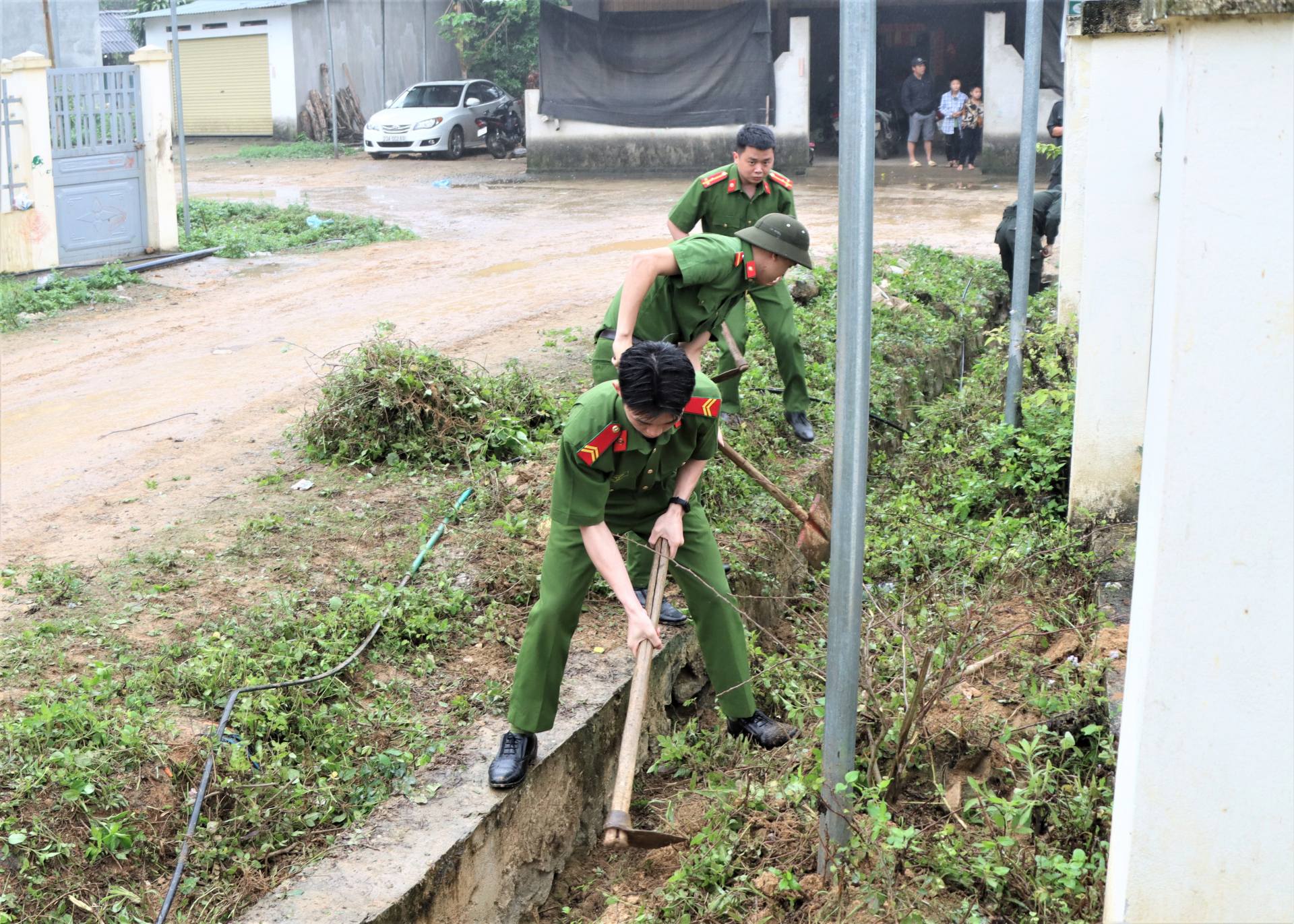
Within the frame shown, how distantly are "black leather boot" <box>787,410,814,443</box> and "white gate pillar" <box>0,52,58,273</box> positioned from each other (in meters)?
7.74

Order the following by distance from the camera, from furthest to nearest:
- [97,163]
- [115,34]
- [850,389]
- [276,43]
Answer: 1. [115,34]
2. [276,43]
3. [97,163]
4. [850,389]

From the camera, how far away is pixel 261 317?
364 inches

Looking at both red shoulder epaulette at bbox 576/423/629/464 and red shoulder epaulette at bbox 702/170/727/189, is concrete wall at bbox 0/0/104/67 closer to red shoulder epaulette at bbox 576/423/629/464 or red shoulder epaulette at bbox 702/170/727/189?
red shoulder epaulette at bbox 702/170/727/189

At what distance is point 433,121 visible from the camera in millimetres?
20781

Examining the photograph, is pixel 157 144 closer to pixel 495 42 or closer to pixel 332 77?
pixel 332 77

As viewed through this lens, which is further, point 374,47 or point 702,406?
point 374,47

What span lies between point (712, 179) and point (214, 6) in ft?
74.6

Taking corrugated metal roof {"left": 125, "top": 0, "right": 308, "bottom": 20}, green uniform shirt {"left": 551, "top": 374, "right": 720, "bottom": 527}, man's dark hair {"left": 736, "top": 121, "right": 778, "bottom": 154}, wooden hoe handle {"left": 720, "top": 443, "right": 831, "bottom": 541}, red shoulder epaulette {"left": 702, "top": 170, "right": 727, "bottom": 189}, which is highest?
corrugated metal roof {"left": 125, "top": 0, "right": 308, "bottom": 20}

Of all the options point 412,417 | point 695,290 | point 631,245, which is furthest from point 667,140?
point 695,290

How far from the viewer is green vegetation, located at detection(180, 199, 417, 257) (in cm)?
1214

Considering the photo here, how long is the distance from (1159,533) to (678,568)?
1.81 m

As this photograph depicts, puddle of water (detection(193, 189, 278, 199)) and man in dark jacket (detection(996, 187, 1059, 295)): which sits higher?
puddle of water (detection(193, 189, 278, 199))

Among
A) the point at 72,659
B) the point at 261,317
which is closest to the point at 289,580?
the point at 72,659

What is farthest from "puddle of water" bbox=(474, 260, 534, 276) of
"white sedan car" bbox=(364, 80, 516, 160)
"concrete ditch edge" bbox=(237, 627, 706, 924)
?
"white sedan car" bbox=(364, 80, 516, 160)
